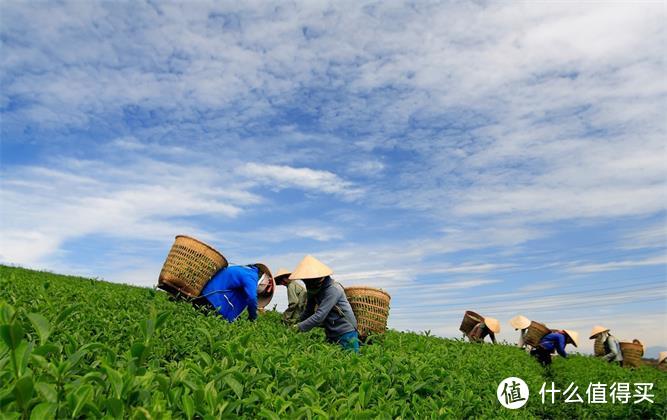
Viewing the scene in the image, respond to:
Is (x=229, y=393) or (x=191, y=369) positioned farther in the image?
(x=191, y=369)

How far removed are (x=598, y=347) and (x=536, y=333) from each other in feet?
13.6

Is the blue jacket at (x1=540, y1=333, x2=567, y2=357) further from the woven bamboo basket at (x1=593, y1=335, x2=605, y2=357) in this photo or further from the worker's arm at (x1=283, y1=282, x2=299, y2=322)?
the worker's arm at (x1=283, y1=282, x2=299, y2=322)

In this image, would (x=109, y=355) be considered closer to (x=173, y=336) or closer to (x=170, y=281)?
(x=173, y=336)

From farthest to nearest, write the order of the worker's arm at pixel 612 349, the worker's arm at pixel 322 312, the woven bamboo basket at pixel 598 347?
the woven bamboo basket at pixel 598 347
the worker's arm at pixel 612 349
the worker's arm at pixel 322 312

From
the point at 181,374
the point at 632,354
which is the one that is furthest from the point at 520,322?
the point at 181,374

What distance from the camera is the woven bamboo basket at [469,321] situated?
15734mm

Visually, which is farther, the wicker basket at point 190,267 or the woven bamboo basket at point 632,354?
the woven bamboo basket at point 632,354

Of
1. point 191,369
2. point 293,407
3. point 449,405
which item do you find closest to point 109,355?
point 191,369

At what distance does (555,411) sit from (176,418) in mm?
9431

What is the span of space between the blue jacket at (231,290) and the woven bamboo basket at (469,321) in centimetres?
1006

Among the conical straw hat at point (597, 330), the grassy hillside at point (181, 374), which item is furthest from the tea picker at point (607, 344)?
the grassy hillside at point (181, 374)

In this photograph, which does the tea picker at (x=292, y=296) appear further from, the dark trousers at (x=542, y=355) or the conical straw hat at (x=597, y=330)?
the conical straw hat at (x=597, y=330)

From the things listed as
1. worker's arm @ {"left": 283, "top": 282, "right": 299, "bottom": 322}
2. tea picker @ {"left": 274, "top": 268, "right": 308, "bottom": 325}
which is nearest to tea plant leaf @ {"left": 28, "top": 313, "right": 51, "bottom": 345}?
tea picker @ {"left": 274, "top": 268, "right": 308, "bottom": 325}

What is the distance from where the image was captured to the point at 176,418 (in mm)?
1737
